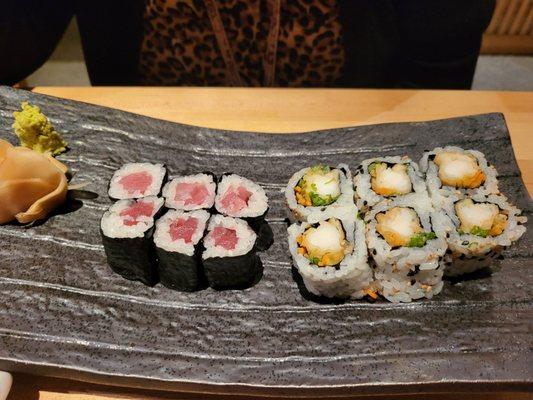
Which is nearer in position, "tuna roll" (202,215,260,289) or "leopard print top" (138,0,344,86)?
"tuna roll" (202,215,260,289)

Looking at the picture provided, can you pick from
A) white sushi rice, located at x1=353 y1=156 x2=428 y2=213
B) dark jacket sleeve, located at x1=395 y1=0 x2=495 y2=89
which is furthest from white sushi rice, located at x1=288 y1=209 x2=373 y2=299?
dark jacket sleeve, located at x1=395 y1=0 x2=495 y2=89

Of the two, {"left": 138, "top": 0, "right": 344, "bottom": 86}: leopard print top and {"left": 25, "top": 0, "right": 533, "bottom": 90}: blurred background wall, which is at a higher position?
{"left": 138, "top": 0, "right": 344, "bottom": 86}: leopard print top

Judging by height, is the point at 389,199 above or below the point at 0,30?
below

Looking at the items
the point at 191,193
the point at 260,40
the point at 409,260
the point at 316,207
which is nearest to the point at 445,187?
the point at 409,260

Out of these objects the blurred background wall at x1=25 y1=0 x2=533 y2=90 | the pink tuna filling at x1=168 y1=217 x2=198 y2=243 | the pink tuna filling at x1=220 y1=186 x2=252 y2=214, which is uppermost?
the pink tuna filling at x1=220 y1=186 x2=252 y2=214

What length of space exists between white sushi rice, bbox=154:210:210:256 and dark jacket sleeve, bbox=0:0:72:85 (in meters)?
1.63

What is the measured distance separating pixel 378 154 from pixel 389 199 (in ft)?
1.54

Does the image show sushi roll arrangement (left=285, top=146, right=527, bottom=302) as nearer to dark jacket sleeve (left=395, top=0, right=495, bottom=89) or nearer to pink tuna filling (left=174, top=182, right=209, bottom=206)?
pink tuna filling (left=174, top=182, right=209, bottom=206)

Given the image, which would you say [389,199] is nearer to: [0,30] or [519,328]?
[519,328]

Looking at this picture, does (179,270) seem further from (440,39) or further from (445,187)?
(440,39)

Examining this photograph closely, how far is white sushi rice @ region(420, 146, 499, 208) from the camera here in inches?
87.4

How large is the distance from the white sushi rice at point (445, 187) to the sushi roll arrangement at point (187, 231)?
→ 2.25ft

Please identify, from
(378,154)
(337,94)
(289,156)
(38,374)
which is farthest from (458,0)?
(38,374)

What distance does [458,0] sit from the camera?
2.98 m
